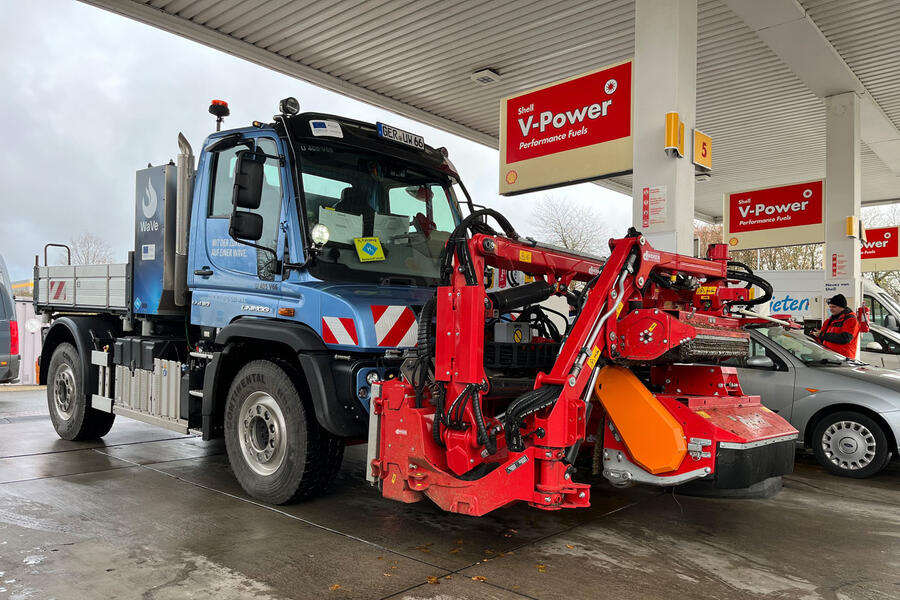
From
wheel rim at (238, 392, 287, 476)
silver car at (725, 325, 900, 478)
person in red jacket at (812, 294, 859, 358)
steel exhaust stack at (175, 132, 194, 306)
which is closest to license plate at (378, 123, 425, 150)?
steel exhaust stack at (175, 132, 194, 306)

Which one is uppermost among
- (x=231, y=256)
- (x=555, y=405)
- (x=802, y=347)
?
(x=231, y=256)

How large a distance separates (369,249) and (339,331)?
0.79m

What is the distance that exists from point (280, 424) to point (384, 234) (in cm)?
154

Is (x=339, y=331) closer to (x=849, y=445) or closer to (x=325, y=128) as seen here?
(x=325, y=128)

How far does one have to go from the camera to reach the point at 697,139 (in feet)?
21.9

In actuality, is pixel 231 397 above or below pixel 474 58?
below

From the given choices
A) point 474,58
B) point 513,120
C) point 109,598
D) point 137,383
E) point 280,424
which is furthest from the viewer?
point 474,58

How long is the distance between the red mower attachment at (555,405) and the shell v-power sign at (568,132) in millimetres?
3290

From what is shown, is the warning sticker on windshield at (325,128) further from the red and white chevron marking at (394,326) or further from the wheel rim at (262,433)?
the wheel rim at (262,433)

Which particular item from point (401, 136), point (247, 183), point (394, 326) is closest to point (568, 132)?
point (401, 136)

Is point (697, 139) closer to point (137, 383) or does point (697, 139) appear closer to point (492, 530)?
point (492, 530)

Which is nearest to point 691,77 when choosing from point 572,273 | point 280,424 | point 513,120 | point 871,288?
point 513,120

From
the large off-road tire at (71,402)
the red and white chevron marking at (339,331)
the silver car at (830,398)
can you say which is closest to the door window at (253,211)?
the red and white chevron marking at (339,331)

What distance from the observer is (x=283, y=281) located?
4.74 metres
